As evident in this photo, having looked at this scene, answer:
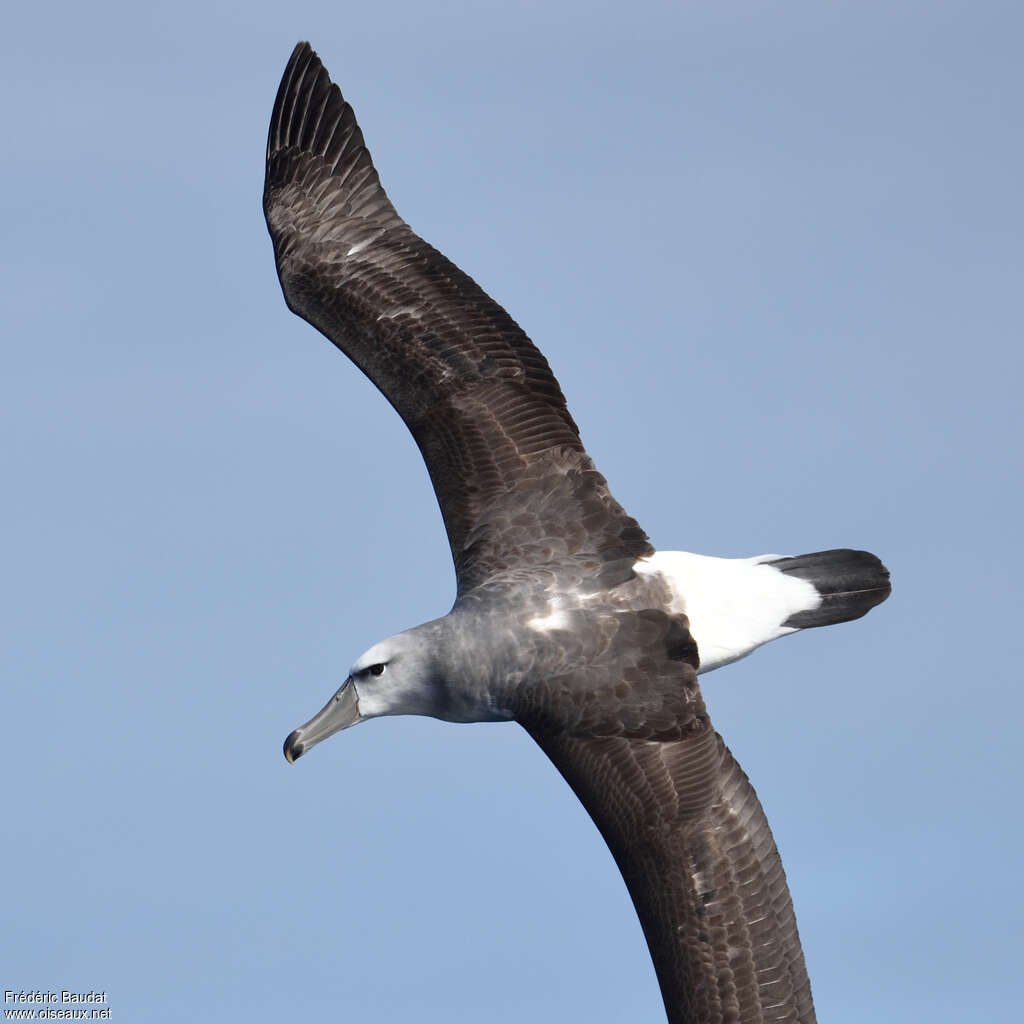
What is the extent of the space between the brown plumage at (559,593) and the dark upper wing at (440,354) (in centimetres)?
2

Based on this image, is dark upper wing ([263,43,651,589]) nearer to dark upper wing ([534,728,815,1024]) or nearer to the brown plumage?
the brown plumage

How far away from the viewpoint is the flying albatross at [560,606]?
42.1 feet

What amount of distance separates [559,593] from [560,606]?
11cm

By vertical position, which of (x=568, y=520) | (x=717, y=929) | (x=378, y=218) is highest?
(x=378, y=218)

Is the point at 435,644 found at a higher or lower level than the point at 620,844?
higher

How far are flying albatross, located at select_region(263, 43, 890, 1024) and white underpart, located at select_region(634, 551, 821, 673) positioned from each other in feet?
0.05

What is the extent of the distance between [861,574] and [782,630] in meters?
0.80

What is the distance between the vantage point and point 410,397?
14242 millimetres

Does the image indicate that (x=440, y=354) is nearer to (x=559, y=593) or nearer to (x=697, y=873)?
(x=559, y=593)

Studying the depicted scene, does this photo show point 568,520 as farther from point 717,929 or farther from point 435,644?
point 717,929

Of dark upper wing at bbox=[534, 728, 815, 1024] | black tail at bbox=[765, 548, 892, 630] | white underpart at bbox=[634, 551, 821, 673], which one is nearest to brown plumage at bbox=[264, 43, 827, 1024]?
dark upper wing at bbox=[534, 728, 815, 1024]

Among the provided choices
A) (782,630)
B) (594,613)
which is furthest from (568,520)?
(782,630)

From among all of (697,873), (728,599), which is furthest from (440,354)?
(697,873)

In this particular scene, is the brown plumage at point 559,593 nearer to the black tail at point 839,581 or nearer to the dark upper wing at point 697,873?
the dark upper wing at point 697,873
